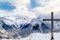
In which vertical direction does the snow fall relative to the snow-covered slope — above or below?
below

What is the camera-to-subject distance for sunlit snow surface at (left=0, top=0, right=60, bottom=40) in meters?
5.77

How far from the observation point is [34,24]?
5785mm

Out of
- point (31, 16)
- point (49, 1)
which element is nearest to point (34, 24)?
point (31, 16)

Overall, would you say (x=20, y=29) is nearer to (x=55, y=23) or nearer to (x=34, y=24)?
(x=34, y=24)

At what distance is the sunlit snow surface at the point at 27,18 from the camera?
577cm

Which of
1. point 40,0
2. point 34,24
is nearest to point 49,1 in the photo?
point 40,0

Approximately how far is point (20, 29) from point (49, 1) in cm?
81

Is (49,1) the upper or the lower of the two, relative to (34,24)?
upper

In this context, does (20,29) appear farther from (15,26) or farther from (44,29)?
(44,29)

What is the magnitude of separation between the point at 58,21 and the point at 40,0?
561 millimetres

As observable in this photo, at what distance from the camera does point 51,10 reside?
19.2ft

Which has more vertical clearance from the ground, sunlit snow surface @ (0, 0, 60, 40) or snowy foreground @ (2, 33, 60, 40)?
sunlit snow surface @ (0, 0, 60, 40)

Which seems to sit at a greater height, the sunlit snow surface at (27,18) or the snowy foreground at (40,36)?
the sunlit snow surface at (27,18)

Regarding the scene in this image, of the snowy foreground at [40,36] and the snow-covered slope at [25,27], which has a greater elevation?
the snow-covered slope at [25,27]
